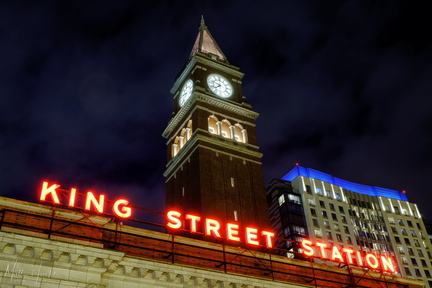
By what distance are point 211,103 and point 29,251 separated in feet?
141

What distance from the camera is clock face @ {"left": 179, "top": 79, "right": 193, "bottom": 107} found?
68469mm

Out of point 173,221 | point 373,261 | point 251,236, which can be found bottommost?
point 373,261

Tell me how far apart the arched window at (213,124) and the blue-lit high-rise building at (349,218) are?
2102 inches

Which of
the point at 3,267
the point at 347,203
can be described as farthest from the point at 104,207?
the point at 347,203

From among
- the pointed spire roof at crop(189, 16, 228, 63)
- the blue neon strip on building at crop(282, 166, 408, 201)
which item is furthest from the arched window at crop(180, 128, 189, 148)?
the blue neon strip on building at crop(282, 166, 408, 201)

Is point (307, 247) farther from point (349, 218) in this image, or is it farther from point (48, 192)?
point (349, 218)

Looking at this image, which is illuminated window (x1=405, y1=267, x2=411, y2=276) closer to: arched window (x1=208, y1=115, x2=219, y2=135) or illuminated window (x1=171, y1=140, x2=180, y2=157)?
arched window (x1=208, y1=115, x2=219, y2=135)

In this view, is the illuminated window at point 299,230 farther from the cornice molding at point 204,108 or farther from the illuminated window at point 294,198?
the cornice molding at point 204,108

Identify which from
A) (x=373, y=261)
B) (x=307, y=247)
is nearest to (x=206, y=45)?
(x=307, y=247)

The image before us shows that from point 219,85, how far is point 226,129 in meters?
8.92

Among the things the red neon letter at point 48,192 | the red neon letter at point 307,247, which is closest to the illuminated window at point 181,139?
the red neon letter at point 307,247

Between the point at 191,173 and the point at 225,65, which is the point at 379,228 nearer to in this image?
the point at 225,65

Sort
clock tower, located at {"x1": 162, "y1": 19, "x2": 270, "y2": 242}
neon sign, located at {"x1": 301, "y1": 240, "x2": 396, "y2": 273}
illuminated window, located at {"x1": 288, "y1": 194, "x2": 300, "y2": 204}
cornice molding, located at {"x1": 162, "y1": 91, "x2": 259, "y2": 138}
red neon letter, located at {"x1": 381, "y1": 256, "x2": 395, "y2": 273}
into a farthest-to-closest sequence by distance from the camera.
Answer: illuminated window, located at {"x1": 288, "y1": 194, "x2": 300, "y2": 204}, cornice molding, located at {"x1": 162, "y1": 91, "x2": 259, "y2": 138}, clock tower, located at {"x1": 162, "y1": 19, "x2": 270, "y2": 242}, red neon letter, located at {"x1": 381, "y1": 256, "x2": 395, "y2": 273}, neon sign, located at {"x1": 301, "y1": 240, "x2": 396, "y2": 273}

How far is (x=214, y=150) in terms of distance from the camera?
195ft
